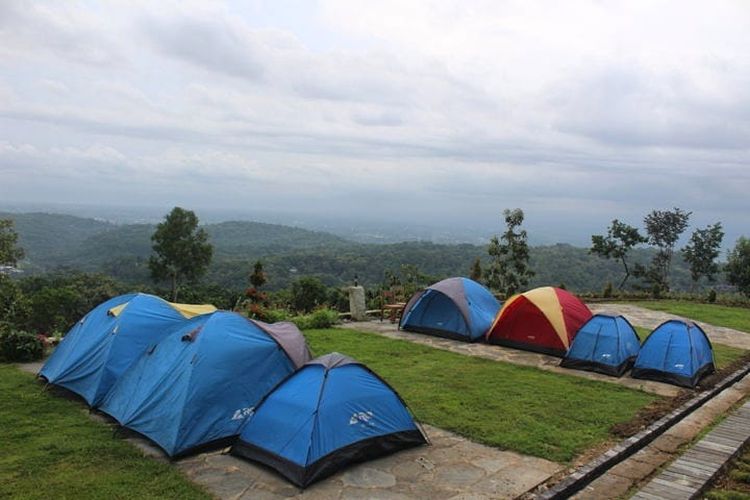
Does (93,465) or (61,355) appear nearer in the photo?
(93,465)

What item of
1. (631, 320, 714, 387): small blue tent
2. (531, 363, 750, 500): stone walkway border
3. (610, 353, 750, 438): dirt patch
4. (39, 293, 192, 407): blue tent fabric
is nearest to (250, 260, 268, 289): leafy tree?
(39, 293, 192, 407): blue tent fabric

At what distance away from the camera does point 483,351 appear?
12.9 metres

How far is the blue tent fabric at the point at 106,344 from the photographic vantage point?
8344 mm

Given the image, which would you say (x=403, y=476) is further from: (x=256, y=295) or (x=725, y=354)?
(x=725, y=354)

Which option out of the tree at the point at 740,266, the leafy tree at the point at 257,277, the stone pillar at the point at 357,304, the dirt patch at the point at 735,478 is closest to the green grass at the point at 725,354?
the dirt patch at the point at 735,478

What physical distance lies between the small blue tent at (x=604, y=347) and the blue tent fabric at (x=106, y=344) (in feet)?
25.0

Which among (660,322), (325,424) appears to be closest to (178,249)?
(660,322)

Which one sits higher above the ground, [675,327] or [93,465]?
[675,327]

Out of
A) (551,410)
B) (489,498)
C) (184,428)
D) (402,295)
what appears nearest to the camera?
(489,498)

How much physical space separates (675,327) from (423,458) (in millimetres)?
6629

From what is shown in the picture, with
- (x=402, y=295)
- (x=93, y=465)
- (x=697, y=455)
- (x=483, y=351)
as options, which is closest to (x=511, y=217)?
(x=402, y=295)

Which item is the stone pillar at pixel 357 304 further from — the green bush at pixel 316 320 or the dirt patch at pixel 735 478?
the dirt patch at pixel 735 478

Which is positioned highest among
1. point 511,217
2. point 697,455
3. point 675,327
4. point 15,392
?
point 511,217

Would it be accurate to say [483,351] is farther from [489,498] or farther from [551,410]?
[489,498]
